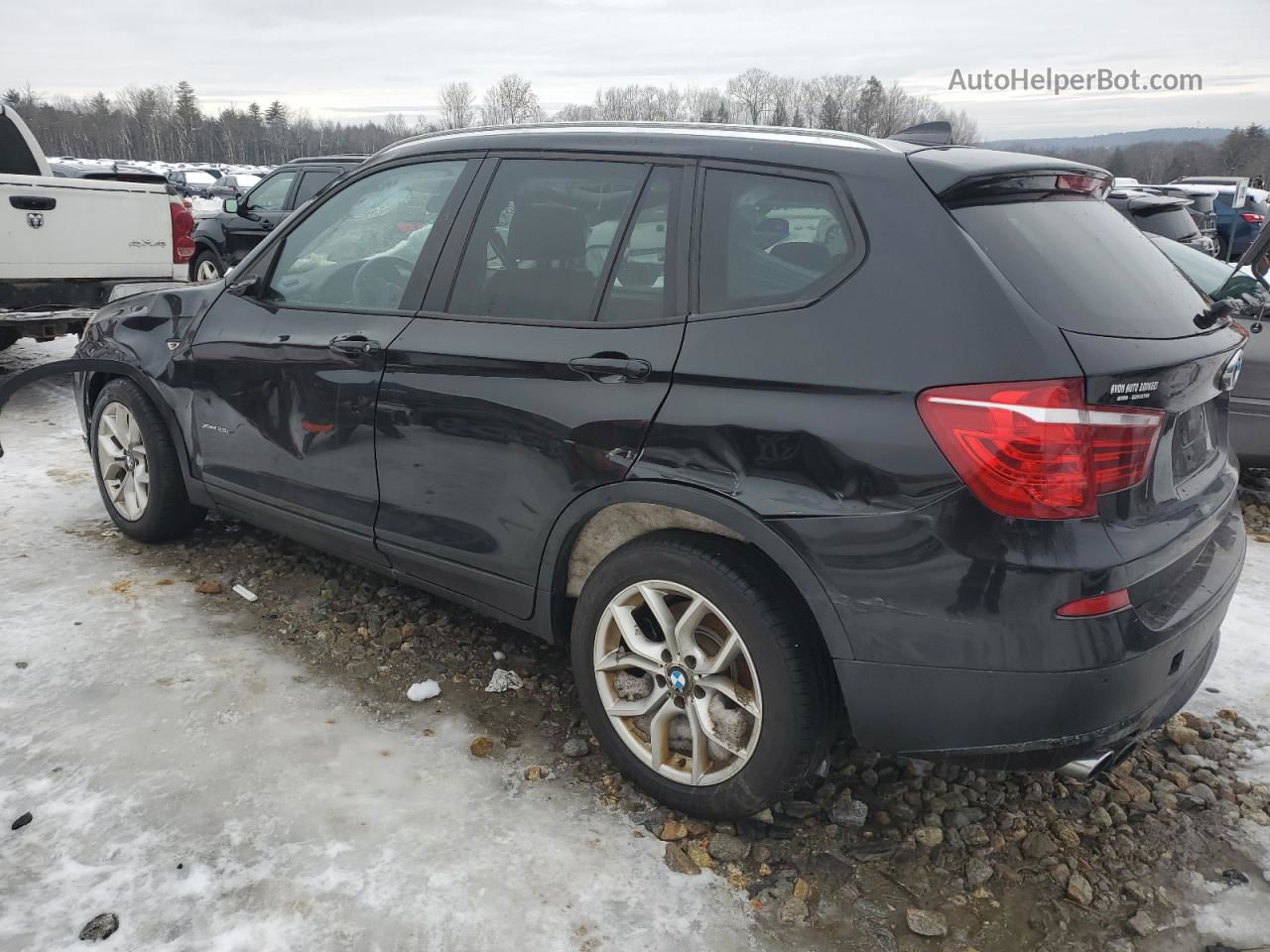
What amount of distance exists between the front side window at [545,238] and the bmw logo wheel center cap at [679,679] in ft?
3.40

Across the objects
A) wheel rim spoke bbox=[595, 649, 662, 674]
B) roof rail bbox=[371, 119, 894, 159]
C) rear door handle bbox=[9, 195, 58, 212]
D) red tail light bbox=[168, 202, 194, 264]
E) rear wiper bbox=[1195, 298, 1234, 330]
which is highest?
roof rail bbox=[371, 119, 894, 159]

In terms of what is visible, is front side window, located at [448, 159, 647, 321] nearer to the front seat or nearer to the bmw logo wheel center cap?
the front seat

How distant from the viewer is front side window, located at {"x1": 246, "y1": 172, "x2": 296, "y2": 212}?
11961 millimetres

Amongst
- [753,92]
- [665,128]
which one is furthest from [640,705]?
[753,92]

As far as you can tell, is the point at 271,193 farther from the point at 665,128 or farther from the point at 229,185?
the point at 229,185

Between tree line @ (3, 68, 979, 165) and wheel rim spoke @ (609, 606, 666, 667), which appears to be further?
tree line @ (3, 68, 979, 165)

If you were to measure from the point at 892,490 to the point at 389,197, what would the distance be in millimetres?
2309

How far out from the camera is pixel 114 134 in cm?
10756

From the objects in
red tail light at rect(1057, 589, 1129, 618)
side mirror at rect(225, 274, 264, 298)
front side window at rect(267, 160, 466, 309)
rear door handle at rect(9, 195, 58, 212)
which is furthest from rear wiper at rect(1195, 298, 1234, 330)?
rear door handle at rect(9, 195, 58, 212)

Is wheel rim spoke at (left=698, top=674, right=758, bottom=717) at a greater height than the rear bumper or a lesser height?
lesser

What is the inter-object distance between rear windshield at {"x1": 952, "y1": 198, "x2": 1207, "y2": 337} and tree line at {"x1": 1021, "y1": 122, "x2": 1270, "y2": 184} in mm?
64205

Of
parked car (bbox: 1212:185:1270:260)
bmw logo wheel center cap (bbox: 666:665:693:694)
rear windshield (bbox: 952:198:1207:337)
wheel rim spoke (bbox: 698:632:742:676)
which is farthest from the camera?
parked car (bbox: 1212:185:1270:260)

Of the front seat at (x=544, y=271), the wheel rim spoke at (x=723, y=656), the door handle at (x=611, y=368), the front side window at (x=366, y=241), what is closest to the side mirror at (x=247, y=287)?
the front side window at (x=366, y=241)

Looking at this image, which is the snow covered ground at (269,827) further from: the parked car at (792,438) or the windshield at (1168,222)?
the windshield at (1168,222)
